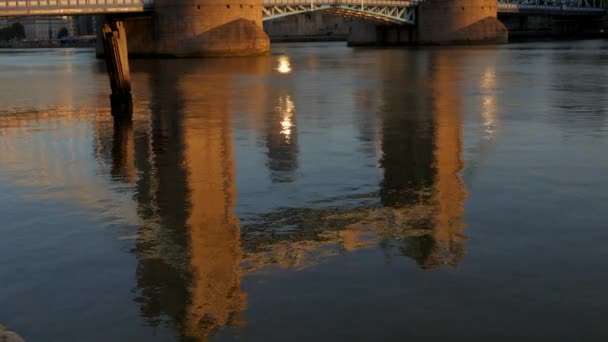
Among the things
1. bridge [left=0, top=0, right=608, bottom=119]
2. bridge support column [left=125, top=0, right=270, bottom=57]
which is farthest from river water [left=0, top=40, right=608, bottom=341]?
bridge support column [left=125, top=0, right=270, bottom=57]

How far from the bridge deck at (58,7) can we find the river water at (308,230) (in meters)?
40.6

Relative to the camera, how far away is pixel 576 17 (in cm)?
12094

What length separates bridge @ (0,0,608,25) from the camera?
5347 cm

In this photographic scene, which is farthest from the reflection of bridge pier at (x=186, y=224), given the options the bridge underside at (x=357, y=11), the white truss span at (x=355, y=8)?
the bridge underside at (x=357, y=11)

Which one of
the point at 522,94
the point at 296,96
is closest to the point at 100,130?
the point at 296,96

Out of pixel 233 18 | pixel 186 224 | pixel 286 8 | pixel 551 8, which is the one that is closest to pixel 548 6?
pixel 551 8

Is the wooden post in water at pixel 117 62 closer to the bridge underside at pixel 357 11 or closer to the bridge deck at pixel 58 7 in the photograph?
the bridge deck at pixel 58 7

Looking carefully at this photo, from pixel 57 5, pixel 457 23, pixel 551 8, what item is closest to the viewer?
pixel 57 5

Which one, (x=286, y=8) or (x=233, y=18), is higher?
(x=286, y=8)

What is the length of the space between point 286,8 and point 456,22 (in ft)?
66.6

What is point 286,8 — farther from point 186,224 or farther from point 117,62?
point 186,224

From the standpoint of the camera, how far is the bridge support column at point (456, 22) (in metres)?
A: 80.5

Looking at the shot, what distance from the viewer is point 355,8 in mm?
71938

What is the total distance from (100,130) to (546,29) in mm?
125493
